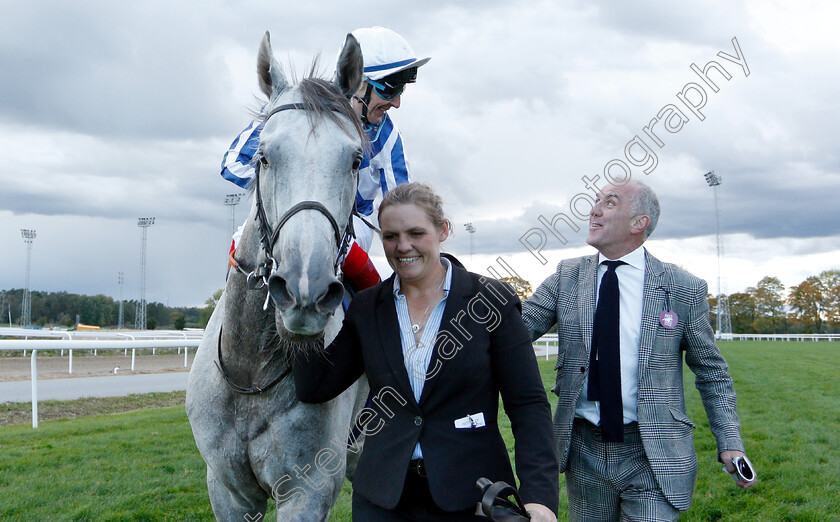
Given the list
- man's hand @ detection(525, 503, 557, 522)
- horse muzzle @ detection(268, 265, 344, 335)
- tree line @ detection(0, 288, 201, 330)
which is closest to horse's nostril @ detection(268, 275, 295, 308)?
horse muzzle @ detection(268, 265, 344, 335)

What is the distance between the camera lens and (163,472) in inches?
230

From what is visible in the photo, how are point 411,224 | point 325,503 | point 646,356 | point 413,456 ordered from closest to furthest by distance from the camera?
point 413,456
point 411,224
point 325,503
point 646,356

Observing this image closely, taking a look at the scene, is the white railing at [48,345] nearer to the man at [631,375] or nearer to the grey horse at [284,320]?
the grey horse at [284,320]

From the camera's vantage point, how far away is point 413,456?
212cm

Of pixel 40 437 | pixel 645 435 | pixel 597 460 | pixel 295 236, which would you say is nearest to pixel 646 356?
pixel 645 435

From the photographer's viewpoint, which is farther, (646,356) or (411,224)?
(646,356)

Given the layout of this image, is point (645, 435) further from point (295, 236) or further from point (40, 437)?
point (40, 437)

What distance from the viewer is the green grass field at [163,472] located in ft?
16.0

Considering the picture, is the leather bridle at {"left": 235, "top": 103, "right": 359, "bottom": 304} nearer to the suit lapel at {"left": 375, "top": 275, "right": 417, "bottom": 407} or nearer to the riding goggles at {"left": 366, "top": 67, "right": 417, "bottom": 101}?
the suit lapel at {"left": 375, "top": 275, "right": 417, "bottom": 407}

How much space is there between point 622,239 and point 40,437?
7.08m

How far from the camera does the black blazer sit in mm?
2062

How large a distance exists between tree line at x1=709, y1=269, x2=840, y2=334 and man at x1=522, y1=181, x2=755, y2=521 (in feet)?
268

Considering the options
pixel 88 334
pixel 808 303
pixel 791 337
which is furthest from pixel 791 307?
pixel 88 334

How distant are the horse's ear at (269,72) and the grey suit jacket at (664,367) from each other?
1659 mm
